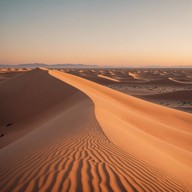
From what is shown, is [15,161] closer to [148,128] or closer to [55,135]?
[55,135]

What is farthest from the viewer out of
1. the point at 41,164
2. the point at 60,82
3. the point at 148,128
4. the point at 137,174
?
the point at 60,82

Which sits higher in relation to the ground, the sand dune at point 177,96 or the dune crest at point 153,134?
the dune crest at point 153,134

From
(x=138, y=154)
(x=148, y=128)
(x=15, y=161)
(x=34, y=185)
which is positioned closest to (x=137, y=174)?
(x=138, y=154)

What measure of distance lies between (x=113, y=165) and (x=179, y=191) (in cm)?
118

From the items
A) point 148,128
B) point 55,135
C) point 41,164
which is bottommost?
point 148,128

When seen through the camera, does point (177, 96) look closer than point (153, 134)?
No

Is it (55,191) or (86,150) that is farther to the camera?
(86,150)

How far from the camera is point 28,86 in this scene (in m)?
19.3

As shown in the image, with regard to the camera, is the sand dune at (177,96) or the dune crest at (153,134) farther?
the sand dune at (177,96)

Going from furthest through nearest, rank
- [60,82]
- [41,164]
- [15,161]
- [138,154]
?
[60,82] → [138,154] → [15,161] → [41,164]

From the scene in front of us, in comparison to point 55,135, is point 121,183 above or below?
above

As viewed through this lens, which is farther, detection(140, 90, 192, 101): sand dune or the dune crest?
detection(140, 90, 192, 101): sand dune

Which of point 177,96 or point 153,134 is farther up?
point 153,134

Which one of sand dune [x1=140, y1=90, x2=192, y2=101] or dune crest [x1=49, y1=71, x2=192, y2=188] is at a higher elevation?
dune crest [x1=49, y1=71, x2=192, y2=188]
